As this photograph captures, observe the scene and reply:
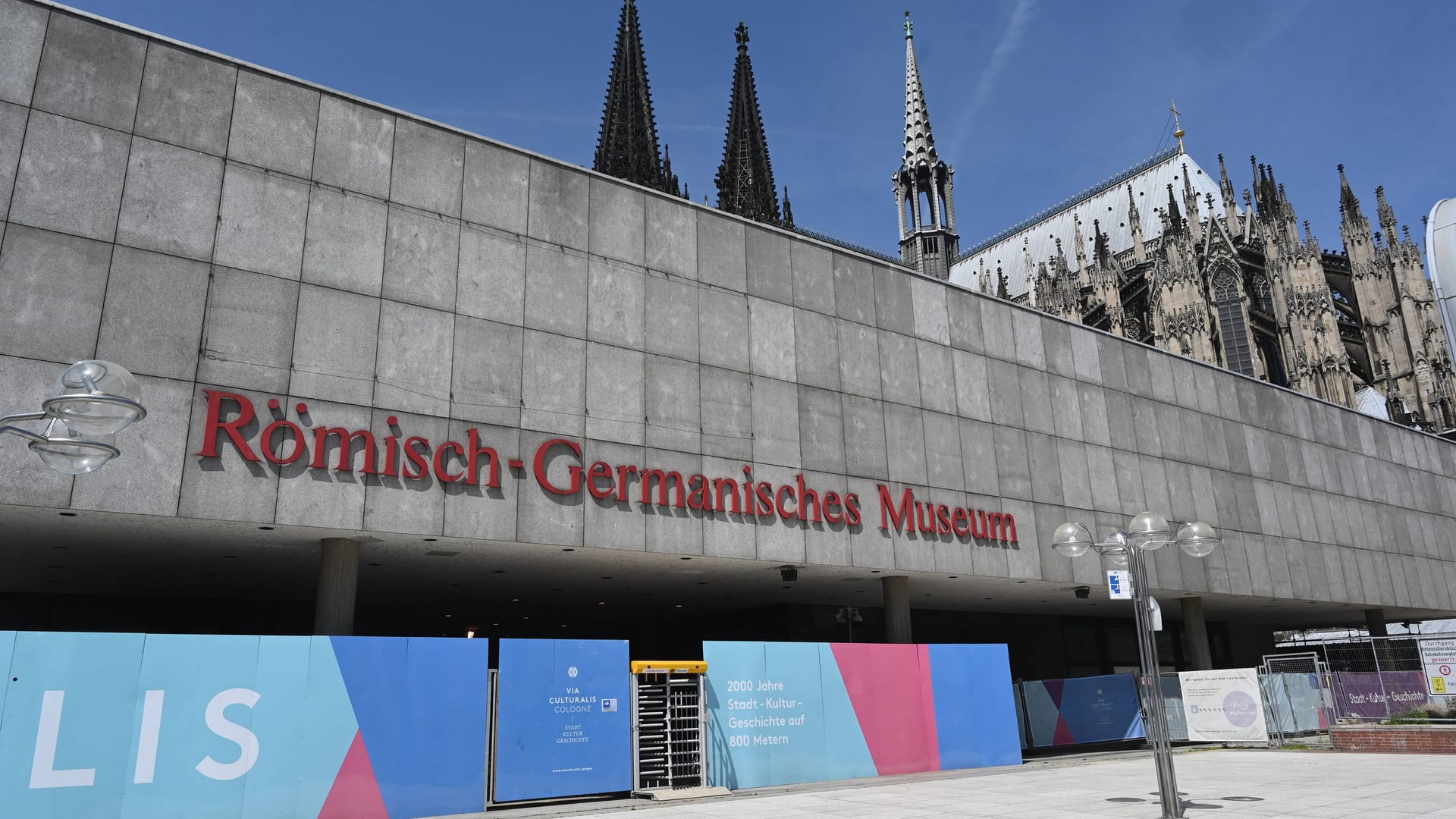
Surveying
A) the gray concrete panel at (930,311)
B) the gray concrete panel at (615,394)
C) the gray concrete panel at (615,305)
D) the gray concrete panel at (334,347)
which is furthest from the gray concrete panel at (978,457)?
the gray concrete panel at (334,347)

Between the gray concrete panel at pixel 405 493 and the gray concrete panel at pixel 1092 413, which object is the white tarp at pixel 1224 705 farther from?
the gray concrete panel at pixel 405 493

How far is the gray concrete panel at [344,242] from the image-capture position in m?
16.6

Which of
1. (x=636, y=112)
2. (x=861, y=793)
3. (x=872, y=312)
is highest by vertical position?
(x=636, y=112)

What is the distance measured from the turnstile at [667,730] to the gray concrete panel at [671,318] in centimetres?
625

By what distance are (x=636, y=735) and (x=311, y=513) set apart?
22.2 feet

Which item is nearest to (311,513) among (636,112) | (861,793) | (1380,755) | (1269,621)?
(861,793)

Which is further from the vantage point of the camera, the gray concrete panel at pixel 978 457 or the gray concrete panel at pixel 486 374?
the gray concrete panel at pixel 978 457

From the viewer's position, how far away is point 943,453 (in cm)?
2373

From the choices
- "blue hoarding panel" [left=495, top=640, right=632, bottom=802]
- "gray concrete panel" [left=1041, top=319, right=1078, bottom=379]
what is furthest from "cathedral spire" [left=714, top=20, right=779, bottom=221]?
"blue hoarding panel" [left=495, top=640, right=632, bottom=802]

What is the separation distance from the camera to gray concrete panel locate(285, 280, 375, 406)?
624 inches

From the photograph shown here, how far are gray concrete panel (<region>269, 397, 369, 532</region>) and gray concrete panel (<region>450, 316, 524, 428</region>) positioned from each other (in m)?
1.68

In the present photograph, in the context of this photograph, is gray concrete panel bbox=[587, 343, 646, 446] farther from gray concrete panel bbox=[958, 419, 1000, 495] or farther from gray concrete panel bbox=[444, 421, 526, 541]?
gray concrete panel bbox=[958, 419, 1000, 495]

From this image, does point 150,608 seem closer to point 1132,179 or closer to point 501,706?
point 501,706

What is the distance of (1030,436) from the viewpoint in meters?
25.7
